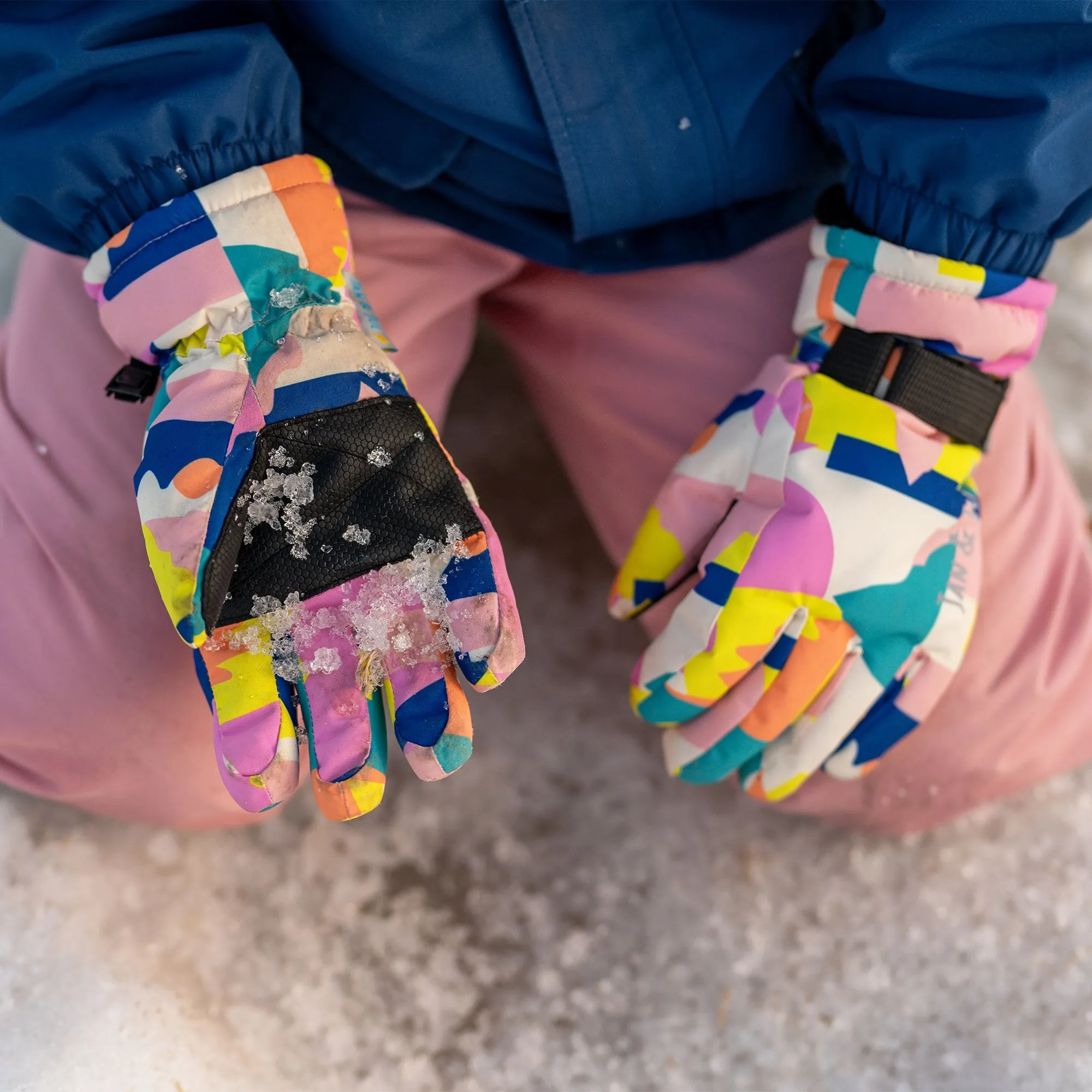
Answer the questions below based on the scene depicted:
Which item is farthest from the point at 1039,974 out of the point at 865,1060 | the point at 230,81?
the point at 230,81

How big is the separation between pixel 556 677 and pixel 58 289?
0.53 meters

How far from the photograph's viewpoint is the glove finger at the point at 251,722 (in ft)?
1.83

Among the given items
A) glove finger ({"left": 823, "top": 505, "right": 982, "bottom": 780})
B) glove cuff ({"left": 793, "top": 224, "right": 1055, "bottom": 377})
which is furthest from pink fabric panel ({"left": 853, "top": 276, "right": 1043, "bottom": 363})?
glove finger ({"left": 823, "top": 505, "right": 982, "bottom": 780})

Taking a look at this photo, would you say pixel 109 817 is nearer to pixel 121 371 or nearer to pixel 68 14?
pixel 121 371

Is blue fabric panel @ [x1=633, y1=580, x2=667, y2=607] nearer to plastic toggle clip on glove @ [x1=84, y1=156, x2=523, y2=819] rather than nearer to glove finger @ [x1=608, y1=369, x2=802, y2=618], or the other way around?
glove finger @ [x1=608, y1=369, x2=802, y2=618]

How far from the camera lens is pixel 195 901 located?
2.45 ft

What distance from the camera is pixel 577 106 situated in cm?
68

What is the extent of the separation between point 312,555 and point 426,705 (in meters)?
0.11

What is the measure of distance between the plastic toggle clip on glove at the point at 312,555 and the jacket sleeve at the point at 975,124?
1.19ft

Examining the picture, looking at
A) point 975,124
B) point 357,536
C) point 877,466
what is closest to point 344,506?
point 357,536

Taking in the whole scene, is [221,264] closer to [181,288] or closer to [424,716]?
[181,288]

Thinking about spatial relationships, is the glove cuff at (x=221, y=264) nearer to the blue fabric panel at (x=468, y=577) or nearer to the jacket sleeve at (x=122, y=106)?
the jacket sleeve at (x=122, y=106)

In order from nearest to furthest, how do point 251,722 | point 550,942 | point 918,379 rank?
1. point 251,722
2. point 918,379
3. point 550,942

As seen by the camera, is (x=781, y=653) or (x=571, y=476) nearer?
(x=781, y=653)
